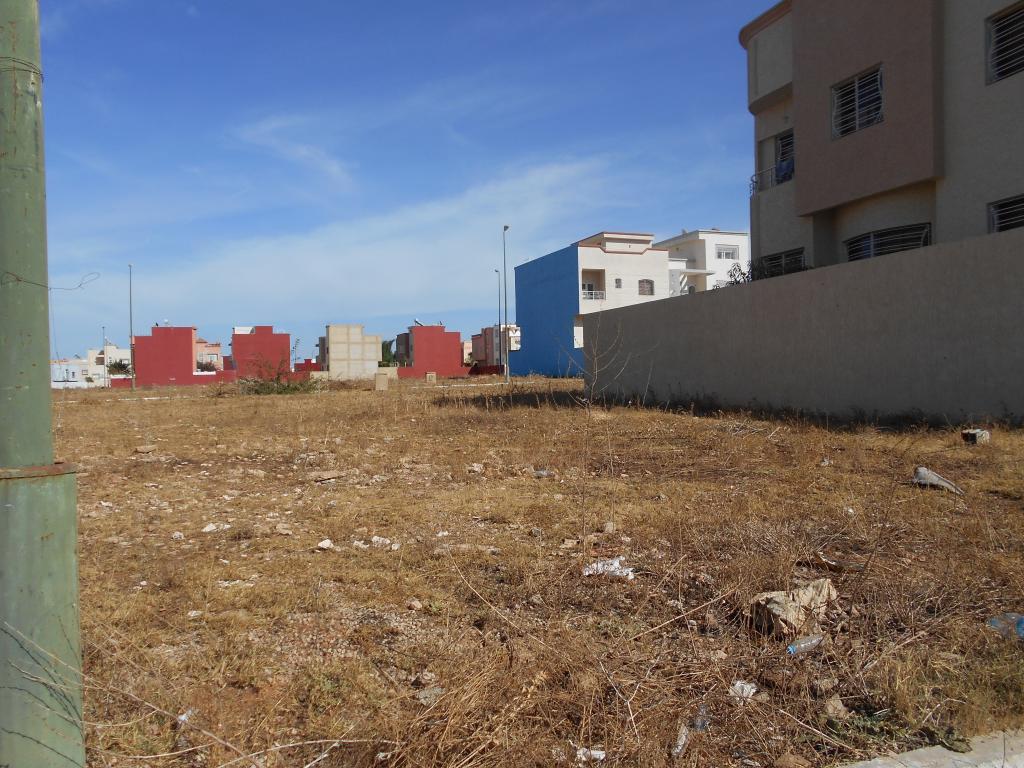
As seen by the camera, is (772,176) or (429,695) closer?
(429,695)

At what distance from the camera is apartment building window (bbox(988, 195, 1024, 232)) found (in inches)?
446

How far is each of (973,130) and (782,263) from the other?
5278mm

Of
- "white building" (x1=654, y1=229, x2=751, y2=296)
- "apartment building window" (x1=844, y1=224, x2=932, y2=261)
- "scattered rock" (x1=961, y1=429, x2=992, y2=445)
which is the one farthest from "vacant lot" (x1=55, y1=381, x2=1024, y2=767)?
"white building" (x1=654, y1=229, x2=751, y2=296)

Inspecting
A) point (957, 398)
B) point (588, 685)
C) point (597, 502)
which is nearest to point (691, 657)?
point (588, 685)

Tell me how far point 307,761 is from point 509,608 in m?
1.44

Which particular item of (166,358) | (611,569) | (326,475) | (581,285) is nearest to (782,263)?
(326,475)

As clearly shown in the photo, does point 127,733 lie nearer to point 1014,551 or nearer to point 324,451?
point 1014,551

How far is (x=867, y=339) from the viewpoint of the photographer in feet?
38.2

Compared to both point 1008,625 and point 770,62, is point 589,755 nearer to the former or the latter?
point 1008,625

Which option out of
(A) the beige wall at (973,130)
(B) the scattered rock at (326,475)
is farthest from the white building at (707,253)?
(B) the scattered rock at (326,475)

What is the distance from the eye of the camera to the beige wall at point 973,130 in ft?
37.0

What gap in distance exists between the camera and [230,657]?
10.1 ft

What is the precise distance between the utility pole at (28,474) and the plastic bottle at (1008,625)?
11.3 feet

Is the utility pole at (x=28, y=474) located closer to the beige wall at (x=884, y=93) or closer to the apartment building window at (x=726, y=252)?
the beige wall at (x=884, y=93)
